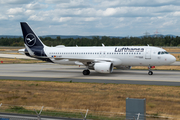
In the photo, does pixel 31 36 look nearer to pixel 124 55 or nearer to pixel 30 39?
pixel 30 39

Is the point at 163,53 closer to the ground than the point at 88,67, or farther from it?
farther from it

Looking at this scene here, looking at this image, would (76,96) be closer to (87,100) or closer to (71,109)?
(87,100)

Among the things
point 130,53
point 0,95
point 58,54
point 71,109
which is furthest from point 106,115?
point 58,54

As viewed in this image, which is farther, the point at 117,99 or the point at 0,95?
the point at 0,95

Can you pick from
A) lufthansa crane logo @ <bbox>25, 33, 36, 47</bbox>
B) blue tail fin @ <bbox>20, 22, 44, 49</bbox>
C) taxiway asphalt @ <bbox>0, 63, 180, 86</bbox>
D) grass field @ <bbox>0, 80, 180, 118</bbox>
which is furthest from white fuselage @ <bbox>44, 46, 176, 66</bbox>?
grass field @ <bbox>0, 80, 180, 118</bbox>

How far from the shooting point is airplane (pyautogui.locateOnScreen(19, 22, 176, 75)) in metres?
35.1

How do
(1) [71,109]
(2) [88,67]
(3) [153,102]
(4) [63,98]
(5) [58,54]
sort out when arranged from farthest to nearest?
(5) [58,54], (2) [88,67], (4) [63,98], (3) [153,102], (1) [71,109]

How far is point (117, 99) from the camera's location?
2012 centimetres

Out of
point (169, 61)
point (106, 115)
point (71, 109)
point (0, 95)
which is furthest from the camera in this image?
point (169, 61)

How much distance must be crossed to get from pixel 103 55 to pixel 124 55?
3387 millimetres

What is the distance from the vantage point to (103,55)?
37812 mm

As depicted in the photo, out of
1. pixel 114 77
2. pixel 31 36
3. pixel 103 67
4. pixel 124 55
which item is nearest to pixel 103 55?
pixel 124 55

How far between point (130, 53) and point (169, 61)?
5.71 metres

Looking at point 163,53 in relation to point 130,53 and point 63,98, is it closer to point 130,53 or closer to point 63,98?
point 130,53
